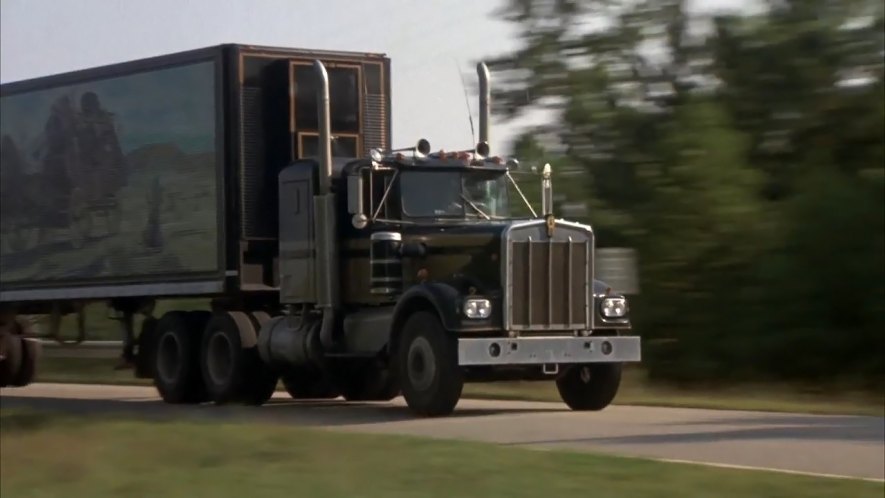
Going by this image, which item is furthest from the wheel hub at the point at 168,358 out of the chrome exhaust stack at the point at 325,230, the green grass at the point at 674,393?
the chrome exhaust stack at the point at 325,230

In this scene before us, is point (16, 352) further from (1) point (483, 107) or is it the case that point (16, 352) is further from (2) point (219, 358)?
(1) point (483, 107)

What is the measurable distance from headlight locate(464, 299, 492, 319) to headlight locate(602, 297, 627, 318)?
1523mm

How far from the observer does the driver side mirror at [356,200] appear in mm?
18312

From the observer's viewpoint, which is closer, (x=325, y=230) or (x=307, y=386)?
(x=325, y=230)

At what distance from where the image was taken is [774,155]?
2877cm

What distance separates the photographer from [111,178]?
21969mm

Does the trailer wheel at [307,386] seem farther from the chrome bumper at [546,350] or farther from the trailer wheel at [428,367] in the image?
the chrome bumper at [546,350]

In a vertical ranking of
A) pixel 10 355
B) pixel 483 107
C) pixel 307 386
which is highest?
pixel 483 107

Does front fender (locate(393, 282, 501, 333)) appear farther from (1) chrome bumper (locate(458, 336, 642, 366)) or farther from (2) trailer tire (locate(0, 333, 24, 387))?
(2) trailer tire (locate(0, 333, 24, 387))

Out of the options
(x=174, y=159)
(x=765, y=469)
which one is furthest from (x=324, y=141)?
(x=765, y=469)

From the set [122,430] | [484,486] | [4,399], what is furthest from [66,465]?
[4,399]

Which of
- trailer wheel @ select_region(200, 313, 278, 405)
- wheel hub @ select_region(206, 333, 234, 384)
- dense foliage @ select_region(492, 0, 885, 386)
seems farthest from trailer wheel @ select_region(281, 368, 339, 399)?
dense foliage @ select_region(492, 0, 885, 386)

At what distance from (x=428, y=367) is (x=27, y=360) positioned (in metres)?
10.5

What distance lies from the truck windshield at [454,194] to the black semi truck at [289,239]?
25 mm
